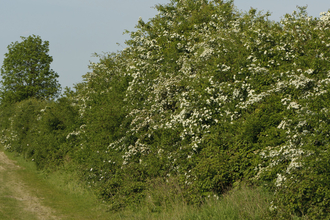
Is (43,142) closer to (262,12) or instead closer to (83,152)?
(83,152)

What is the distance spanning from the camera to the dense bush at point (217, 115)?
852 centimetres

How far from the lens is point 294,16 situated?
504 inches

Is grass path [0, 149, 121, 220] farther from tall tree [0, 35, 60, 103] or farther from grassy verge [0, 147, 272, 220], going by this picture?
tall tree [0, 35, 60, 103]

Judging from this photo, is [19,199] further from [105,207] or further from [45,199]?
[105,207]

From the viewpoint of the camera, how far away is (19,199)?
15.2m

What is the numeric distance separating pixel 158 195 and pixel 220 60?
17.3ft

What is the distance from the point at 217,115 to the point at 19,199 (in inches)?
378

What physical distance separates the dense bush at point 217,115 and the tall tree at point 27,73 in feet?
97.4

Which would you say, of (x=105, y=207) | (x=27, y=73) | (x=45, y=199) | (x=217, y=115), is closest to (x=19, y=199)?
(x=45, y=199)

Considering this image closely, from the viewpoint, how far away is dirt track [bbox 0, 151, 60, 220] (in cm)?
1287

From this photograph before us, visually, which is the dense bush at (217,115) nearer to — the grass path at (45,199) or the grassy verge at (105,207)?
the grassy verge at (105,207)

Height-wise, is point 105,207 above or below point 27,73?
below

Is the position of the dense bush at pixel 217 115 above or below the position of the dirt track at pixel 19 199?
above

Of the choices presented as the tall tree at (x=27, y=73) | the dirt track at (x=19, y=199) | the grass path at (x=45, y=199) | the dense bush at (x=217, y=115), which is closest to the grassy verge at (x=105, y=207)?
the grass path at (x=45, y=199)
